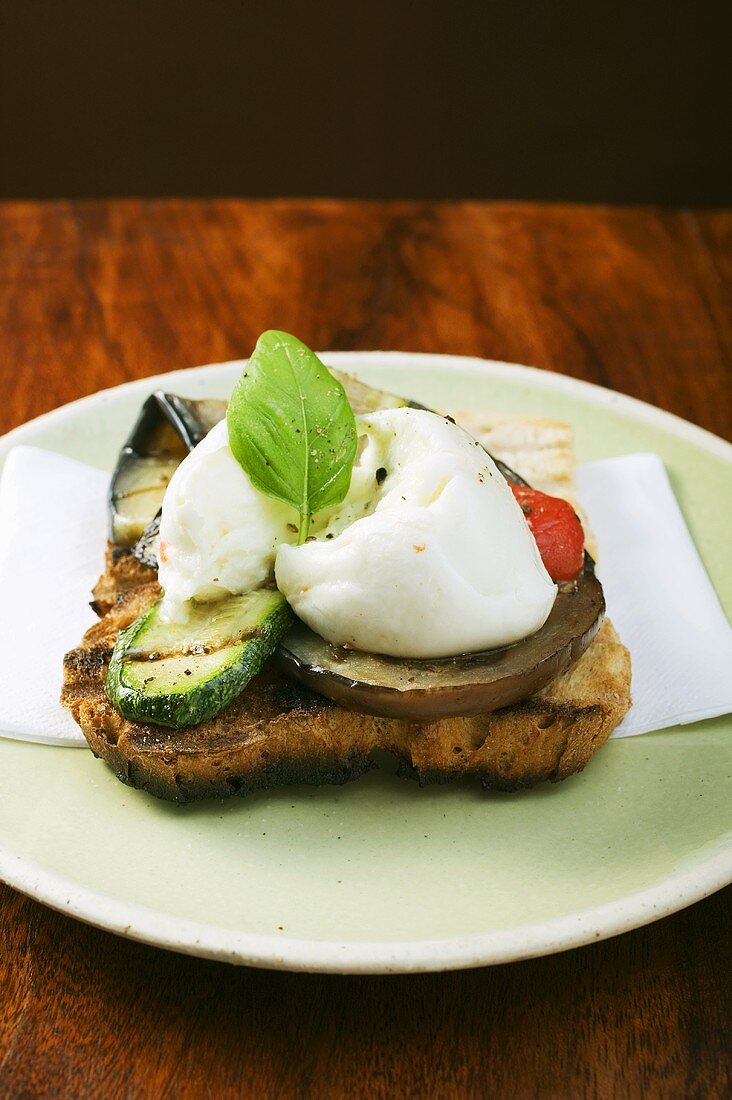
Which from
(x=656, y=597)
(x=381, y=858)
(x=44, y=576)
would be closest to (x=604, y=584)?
(x=656, y=597)

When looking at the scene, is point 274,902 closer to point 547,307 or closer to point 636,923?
point 636,923

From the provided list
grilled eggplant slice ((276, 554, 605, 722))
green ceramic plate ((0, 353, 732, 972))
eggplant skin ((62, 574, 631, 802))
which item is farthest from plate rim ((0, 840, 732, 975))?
grilled eggplant slice ((276, 554, 605, 722))

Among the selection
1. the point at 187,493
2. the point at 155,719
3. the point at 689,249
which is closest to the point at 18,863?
the point at 155,719

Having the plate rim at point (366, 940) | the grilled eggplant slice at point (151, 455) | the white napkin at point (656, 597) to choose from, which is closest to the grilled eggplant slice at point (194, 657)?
the plate rim at point (366, 940)

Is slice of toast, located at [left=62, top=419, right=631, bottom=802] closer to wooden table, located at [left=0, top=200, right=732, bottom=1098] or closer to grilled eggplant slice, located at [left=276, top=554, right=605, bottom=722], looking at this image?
grilled eggplant slice, located at [left=276, top=554, right=605, bottom=722]

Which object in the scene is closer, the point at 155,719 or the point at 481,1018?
the point at 481,1018

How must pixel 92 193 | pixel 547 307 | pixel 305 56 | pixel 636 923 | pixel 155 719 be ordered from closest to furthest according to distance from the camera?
pixel 636 923, pixel 155 719, pixel 547 307, pixel 305 56, pixel 92 193

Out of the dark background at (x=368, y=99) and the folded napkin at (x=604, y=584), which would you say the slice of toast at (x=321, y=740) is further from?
the dark background at (x=368, y=99)
